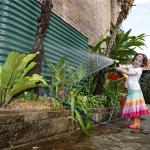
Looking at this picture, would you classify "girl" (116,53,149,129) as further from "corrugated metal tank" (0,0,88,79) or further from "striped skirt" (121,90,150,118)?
"corrugated metal tank" (0,0,88,79)

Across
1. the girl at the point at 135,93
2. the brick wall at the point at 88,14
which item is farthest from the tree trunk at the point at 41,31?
the girl at the point at 135,93

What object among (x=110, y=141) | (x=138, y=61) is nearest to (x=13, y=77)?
(x=110, y=141)

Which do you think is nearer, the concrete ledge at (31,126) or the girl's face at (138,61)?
the concrete ledge at (31,126)

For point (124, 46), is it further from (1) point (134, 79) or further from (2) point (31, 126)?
(2) point (31, 126)

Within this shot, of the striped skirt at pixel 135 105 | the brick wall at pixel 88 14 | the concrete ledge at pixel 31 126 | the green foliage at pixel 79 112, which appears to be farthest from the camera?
the brick wall at pixel 88 14

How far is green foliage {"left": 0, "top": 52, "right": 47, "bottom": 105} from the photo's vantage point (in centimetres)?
498

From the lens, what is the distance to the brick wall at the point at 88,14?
30.1 feet

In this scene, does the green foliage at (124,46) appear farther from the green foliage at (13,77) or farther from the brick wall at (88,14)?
the green foliage at (13,77)

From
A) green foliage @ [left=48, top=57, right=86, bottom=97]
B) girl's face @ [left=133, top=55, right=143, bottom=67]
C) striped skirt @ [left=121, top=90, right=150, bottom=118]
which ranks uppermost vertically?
girl's face @ [left=133, top=55, right=143, bottom=67]

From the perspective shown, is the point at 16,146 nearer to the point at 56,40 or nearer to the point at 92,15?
the point at 56,40

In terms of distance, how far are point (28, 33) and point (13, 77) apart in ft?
5.42

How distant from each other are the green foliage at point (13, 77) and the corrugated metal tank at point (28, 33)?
0.59 meters

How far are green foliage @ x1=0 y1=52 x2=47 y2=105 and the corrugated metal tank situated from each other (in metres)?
0.59

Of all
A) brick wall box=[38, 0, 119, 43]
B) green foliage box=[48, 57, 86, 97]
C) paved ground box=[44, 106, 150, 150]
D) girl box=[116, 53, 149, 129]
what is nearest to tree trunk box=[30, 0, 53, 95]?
green foliage box=[48, 57, 86, 97]
